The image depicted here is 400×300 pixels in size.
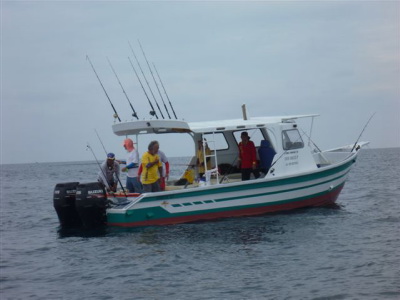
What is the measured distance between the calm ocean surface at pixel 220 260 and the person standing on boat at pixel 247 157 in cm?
124

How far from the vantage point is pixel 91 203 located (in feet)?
45.4

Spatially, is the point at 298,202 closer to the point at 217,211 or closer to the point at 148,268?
the point at 217,211

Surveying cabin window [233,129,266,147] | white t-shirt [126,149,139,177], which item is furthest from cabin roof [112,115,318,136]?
white t-shirt [126,149,139,177]

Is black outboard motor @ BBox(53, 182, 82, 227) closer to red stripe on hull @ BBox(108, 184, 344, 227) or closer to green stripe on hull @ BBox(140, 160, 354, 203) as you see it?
red stripe on hull @ BBox(108, 184, 344, 227)

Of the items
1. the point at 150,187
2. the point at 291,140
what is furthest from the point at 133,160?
the point at 291,140

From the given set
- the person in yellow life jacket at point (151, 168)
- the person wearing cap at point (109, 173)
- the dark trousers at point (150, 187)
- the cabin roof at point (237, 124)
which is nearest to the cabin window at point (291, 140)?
the cabin roof at point (237, 124)

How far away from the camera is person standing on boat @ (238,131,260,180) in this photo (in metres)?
15.4

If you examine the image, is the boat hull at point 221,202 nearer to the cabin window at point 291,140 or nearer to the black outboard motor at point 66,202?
the cabin window at point 291,140

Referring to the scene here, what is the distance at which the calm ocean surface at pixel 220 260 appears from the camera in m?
A: 9.45

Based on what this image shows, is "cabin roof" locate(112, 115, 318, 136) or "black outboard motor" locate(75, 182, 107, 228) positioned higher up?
"cabin roof" locate(112, 115, 318, 136)

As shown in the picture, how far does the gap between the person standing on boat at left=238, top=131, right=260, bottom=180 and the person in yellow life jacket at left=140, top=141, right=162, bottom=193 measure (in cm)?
229

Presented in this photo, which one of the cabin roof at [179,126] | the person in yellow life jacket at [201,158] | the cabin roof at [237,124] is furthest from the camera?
the person in yellow life jacket at [201,158]

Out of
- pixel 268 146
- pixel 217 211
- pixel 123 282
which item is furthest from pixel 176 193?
pixel 123 282

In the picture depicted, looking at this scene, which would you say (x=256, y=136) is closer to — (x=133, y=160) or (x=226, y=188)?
(x=226, y=188)
